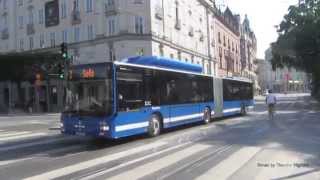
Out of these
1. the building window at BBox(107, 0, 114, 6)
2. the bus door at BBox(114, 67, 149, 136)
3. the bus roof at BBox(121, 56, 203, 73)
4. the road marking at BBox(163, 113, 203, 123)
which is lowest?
the road marking at BBox(163, 113, 203, 123)

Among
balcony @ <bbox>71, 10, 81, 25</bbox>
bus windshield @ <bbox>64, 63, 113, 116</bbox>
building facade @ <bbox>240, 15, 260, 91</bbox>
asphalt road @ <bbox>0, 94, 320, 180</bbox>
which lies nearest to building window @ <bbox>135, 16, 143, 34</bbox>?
balcony @ <bbox>71, 10, 81, 25</bbox>

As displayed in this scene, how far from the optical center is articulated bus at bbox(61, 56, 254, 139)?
15031 mm

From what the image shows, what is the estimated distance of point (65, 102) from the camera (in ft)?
52.0

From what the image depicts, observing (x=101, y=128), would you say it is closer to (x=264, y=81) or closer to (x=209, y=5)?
(x=209, y=5)

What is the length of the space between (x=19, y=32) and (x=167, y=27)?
21903 millimetres

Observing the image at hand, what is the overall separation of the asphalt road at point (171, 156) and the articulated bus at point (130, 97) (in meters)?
0.57

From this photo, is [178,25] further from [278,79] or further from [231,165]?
[278,79]

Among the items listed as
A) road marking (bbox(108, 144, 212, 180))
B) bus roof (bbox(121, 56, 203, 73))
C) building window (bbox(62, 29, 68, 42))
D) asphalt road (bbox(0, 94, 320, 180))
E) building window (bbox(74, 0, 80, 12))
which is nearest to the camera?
road marking (bbox(108, 144, 212, 180))

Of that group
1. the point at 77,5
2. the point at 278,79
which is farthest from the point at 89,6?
the point at 278,79

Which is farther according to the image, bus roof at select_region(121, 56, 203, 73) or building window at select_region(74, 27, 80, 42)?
building window at select_region(74, 27, 80, 42)

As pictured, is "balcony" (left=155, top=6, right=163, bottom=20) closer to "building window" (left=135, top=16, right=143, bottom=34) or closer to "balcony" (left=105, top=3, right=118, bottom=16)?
"building window" (left=135, top=16, right=143, bottom=34)

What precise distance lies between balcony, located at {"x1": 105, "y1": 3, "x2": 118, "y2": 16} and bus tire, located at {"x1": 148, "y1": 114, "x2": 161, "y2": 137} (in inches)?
1467

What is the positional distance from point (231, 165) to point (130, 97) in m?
5.61

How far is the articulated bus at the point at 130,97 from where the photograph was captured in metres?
15.0
